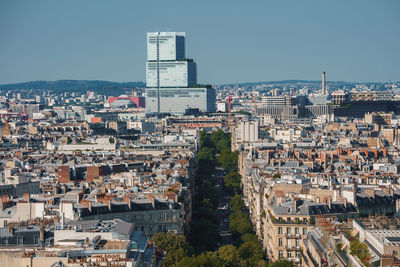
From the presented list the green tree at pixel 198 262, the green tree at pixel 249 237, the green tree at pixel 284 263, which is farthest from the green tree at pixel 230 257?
the green tree at pixel 249 237

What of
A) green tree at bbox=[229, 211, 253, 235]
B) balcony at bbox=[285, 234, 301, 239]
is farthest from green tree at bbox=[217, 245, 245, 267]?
green tree at bbox=[229, 211, 253, 235]

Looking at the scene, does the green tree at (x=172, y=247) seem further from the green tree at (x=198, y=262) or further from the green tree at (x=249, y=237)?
the green tree at (x=249, y=237)

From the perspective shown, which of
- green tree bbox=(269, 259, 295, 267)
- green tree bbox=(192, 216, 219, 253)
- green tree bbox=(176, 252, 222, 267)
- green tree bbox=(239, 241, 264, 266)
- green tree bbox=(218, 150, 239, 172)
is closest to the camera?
green tree bbox=(176, 252, 222, 267)

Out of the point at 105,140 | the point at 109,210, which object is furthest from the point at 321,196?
the point at 105,140

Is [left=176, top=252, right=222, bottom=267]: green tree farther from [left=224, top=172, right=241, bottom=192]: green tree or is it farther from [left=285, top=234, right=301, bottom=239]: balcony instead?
[left=224, top=172, right=241, bottom=192]: green tree

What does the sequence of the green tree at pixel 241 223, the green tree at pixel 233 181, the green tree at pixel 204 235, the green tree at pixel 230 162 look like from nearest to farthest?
the green tree at pixel 204 235 < the green tree at pixel 241 223 < the green tree at pixel 233 181 < the green tree at pixel 230 162

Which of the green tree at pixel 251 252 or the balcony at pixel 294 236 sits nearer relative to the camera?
the balcony at pixel 294 236

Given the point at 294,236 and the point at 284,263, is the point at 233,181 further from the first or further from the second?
the point at 284,263

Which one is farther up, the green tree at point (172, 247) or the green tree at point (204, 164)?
the green tree at point (172, 247)

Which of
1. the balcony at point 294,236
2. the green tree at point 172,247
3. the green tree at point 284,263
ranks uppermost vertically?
the balcony at point 294,236
